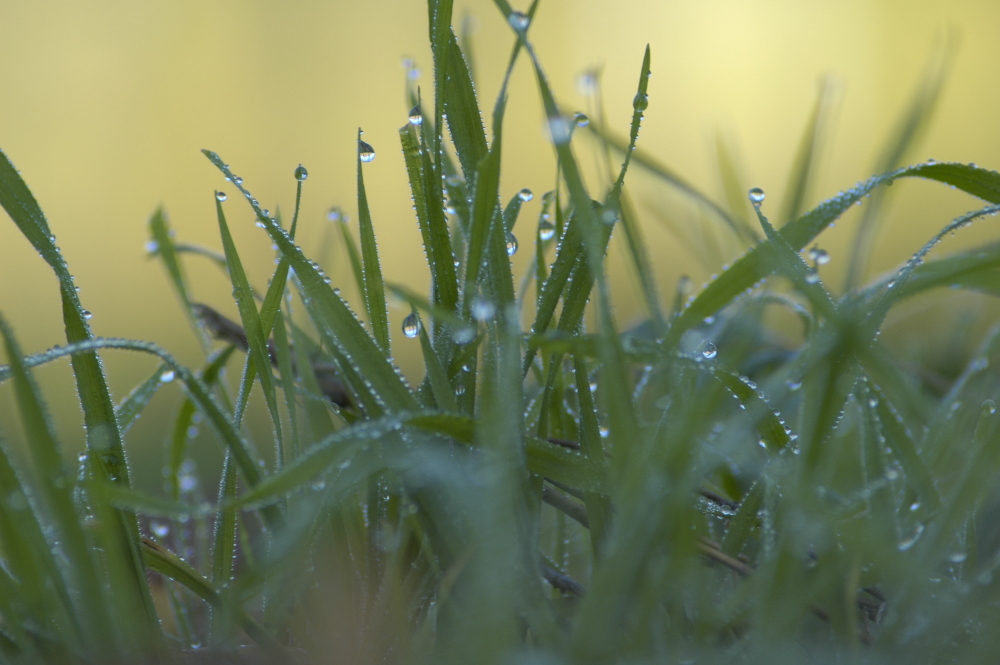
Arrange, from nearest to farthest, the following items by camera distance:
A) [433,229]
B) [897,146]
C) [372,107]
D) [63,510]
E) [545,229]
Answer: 1. [63,510]
2. [433,229]
3. [545,229]
4. [897,146]
5. [372,107]

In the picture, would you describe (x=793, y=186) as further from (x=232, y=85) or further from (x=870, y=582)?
(x=232, y=85)

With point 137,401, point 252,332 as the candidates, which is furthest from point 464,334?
point 137,401

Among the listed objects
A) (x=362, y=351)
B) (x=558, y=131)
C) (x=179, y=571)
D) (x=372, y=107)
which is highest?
(x=372, y=107)

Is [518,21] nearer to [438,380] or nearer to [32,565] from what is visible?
Answer: [438,380]

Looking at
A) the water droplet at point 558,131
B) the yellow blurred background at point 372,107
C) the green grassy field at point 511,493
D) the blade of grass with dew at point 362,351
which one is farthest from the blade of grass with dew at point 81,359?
the yellow blurred background at point 372,107

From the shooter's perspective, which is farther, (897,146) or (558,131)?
(897,146)

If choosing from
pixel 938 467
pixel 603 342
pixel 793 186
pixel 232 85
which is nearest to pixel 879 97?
pixel 793 186

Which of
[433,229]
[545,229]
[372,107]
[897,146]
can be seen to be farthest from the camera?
[372,107]
